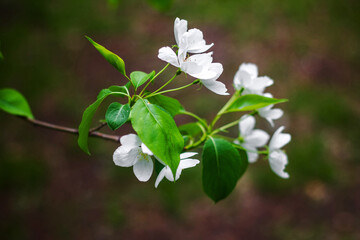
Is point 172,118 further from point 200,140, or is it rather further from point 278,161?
point 278,161

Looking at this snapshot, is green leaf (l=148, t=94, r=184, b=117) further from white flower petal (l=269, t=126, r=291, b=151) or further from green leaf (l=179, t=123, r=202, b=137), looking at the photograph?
white flower petal (l=269, t=126, r=291, b=151)

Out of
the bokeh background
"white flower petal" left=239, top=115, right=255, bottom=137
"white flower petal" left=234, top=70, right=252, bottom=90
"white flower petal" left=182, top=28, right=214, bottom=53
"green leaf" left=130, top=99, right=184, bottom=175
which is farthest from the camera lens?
the bokeh background

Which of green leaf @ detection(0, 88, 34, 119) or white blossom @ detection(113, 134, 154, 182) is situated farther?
green leaf @ detection(0, 88, 34, 119)

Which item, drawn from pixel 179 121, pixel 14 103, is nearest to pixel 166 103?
pixel 14 103

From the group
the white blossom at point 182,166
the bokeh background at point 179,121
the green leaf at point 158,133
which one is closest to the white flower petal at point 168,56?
the green leaf at point 158,133

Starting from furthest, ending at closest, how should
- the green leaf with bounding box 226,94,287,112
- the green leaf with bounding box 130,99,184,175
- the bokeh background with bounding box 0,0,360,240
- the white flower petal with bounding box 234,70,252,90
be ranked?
1. the bokeh background with bounding box 0,0,360,240
2. the white flower petal with bounding box 234,70,252,90
3. the green leaf with bounding box 226,94,287,112
4. the green leaf with bounding box 130,99,184,175

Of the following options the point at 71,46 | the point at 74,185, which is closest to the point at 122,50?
the point at 71,46

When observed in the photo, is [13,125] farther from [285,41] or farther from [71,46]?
[285,41]

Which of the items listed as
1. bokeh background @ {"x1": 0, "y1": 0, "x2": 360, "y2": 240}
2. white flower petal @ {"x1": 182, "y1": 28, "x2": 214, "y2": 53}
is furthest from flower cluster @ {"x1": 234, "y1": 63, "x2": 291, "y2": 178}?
bokeh background @ {"x1": 0, "y1": 0, "x2": 360, "y2": 240}

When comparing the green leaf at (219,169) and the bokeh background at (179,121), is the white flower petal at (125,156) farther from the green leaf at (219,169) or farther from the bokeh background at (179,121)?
the bokeh background at (179,121)
